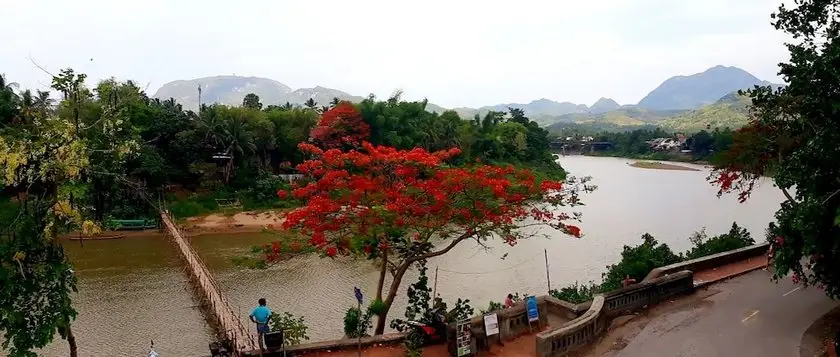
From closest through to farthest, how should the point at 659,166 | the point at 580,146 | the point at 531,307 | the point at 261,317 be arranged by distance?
the point at 261,317 → the point at 531,307 → the point at 659,166 → the point at 580,146

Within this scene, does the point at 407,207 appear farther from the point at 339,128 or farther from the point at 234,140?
the point at 339,128

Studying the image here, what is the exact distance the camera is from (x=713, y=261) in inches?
630

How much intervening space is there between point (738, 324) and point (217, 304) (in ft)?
45.1

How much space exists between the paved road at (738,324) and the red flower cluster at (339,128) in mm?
30874

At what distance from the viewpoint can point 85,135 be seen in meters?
8.40

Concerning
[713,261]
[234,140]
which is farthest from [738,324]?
[234,140]

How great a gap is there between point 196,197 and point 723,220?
112ft

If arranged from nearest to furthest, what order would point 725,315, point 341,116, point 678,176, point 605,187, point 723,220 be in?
point 725,315
point 723,220
point 341,116
point 605,187
point 678,176

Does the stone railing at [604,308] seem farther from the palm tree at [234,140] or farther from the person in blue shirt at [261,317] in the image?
the palm tree at [234,140]

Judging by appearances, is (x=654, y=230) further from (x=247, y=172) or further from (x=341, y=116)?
(x=247, y=172)

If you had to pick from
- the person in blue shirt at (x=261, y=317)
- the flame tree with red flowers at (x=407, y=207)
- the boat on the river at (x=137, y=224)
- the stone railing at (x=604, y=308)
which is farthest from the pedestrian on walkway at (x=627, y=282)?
the boat on the river at (x=137, y=224)

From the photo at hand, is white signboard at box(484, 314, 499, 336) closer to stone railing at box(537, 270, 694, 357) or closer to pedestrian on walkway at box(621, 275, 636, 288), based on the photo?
stone railing at box(537, 270, 694, 357)

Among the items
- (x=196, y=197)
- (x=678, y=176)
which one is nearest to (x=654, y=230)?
(x=196, y=197)

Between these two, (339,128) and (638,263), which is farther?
(339,128)
